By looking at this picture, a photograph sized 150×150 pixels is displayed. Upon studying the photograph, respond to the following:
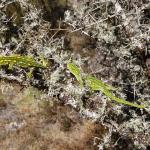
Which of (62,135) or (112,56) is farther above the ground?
(112,56)

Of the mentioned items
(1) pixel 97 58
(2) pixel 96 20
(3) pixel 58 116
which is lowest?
(3) pixel 58 116

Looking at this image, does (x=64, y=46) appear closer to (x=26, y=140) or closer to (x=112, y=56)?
(x=112, y=56)

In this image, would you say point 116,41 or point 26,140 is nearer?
point 26,140

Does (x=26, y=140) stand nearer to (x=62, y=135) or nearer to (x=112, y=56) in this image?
(x=62, y=135)

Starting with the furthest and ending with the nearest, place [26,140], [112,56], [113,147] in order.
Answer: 1. [112,56]
2. [113,147]
3. [26,140]

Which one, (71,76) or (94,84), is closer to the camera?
(94,84)

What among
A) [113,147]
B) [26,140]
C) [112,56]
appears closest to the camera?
[26,140]

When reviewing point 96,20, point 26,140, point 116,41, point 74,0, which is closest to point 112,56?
point 116,41
